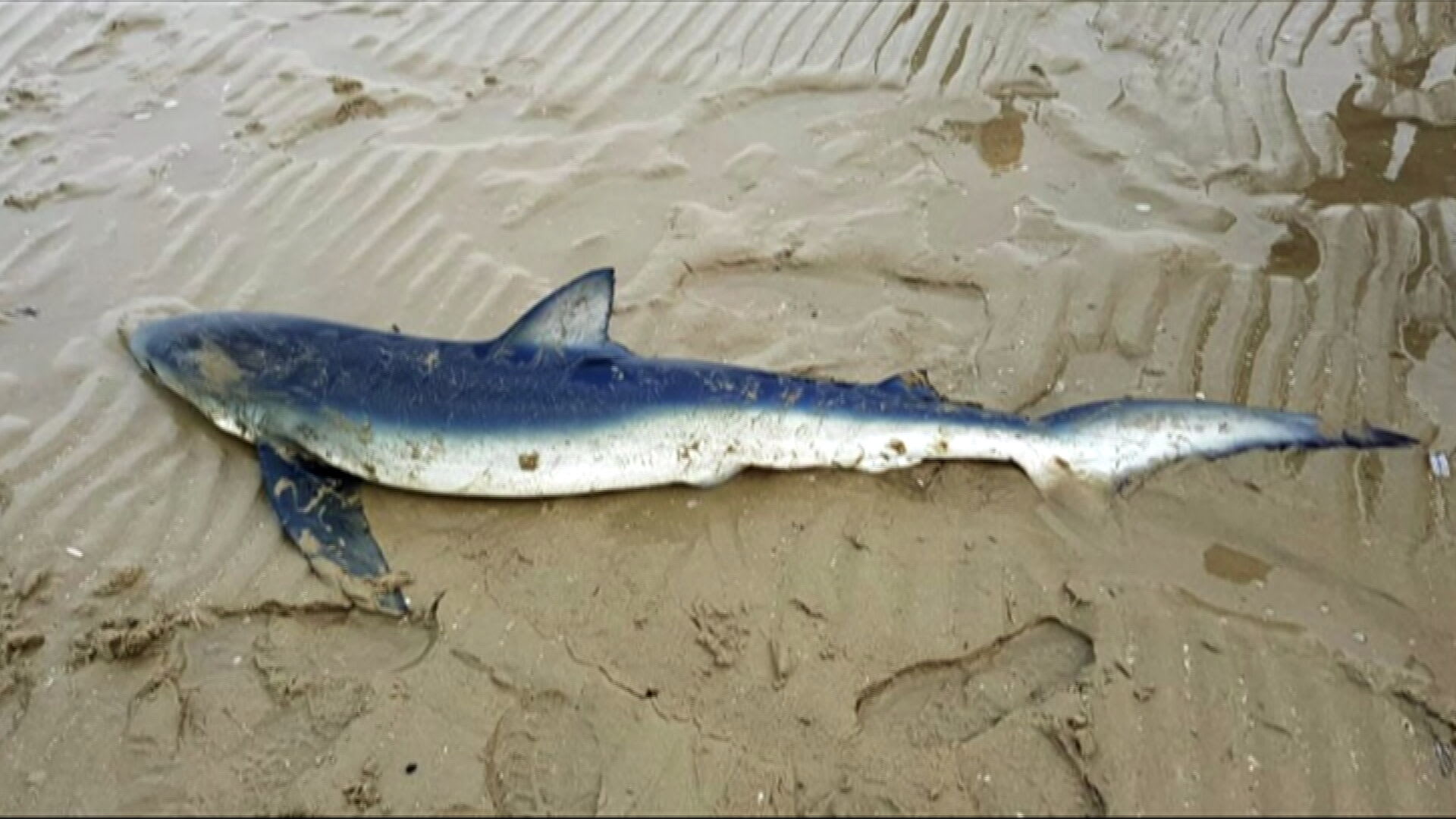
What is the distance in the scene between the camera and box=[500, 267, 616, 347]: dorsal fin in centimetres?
405

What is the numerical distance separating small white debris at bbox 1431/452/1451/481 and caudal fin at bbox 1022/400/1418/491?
0.16m

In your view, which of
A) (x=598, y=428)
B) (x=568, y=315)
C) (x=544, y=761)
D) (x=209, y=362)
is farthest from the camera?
(x=209, y=362)

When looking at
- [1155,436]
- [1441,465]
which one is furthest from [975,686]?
[1441,465]

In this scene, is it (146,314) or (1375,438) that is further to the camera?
(146,314)

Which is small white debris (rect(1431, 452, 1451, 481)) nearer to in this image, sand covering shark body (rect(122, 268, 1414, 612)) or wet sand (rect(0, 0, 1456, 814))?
wet sand (rect(0, 0, 1456, 814))

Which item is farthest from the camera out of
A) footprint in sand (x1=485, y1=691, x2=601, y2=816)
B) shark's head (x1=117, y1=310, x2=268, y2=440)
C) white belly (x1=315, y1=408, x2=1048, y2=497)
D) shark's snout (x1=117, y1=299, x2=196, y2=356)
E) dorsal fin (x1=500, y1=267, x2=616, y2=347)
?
shark's snout (x1=117, y1=299, x2=196, y2=356)

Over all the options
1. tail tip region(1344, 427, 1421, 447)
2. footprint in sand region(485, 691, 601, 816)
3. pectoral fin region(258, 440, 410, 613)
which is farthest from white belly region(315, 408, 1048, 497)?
tail tip region(1344, 427, 1421, 447)

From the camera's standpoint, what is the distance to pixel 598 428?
155 inches

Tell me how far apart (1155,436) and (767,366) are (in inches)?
60.5

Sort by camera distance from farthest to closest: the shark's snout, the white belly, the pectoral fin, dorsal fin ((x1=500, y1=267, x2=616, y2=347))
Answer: the shark's snout, dorsal fin ((x1=500, y1=267, x2=616, y2=347)), the white belly, the pectoral fin

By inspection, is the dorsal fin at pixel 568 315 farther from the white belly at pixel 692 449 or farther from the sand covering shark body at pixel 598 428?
the white belly at pixel 692 449

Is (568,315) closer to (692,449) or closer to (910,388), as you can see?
(692,449)

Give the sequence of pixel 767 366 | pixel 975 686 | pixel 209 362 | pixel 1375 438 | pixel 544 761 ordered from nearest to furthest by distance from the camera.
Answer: pixel 544 761, pixel 975 686, pixel 1375 438, pixel 209 362, pixel 767 366

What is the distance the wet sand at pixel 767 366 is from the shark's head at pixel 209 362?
0.16m
